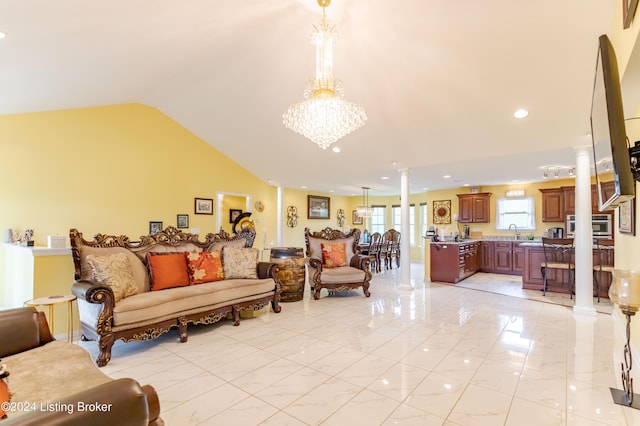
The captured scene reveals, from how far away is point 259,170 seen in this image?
7.42m

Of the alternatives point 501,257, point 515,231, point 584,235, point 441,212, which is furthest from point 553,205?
point 584,235

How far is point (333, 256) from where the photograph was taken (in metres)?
5.60

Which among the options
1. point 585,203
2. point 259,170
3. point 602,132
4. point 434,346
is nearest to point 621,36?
point 602,132

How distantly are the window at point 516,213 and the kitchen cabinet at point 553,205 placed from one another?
0.32 m

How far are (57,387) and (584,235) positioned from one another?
5774 millimetres

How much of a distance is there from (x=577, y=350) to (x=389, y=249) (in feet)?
18.3

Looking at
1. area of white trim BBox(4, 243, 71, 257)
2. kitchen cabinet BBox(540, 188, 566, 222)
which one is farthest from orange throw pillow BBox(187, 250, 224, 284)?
kitchen cabinet BBox(540, 188, 566, 222)

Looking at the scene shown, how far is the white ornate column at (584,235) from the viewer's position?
4.32m

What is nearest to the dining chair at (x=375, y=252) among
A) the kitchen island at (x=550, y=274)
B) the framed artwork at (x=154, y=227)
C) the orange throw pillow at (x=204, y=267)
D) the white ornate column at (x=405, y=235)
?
the white ornate column at (x=405, y=235)

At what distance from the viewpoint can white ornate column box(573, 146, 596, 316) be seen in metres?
4.32

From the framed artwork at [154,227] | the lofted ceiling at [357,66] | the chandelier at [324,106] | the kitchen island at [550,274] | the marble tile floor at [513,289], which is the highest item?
the lofted ceiling at [357,66]

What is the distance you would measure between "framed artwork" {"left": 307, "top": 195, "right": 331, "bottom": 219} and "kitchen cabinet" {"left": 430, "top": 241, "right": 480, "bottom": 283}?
4.49m

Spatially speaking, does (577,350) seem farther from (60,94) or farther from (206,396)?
(60,94)

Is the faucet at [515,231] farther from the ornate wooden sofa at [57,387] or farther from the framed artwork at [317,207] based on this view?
the ornate wooden sofa at [57,387]
